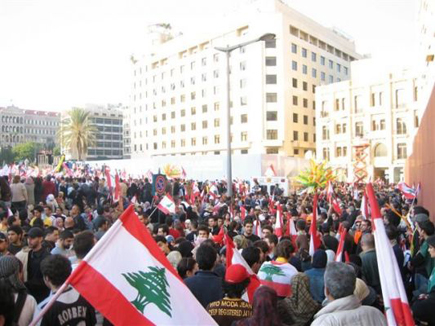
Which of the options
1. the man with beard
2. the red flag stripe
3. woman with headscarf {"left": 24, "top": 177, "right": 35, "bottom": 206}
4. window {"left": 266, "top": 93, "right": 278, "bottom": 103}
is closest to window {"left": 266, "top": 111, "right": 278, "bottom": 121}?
window {"left": 266, "top": 93, "right": 278, "bottom": 103}

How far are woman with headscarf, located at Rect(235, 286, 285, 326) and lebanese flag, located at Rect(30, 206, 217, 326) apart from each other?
0.39 meters

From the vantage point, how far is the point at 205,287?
4.44m

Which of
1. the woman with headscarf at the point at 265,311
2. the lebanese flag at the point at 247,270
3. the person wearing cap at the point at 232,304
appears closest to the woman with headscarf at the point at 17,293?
the person wearing cap at the point at 232,304

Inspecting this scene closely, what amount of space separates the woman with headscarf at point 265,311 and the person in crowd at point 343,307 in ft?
0.86

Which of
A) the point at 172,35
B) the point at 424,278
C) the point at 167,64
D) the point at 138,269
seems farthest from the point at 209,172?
the point at 172,35

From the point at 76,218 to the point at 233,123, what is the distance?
51.7 meters

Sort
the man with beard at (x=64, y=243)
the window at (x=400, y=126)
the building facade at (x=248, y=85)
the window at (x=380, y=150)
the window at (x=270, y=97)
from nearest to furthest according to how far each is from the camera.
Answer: the man with beard at (x=64, y=243), the window at (x=400, y=126), the window at (x=380, y=150), the building facade at (x=248, y=85), the window at (x=270, y=97)

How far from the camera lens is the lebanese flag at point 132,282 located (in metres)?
3.10

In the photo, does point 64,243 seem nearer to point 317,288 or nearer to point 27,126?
point 317,288

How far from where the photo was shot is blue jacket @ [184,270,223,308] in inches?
173

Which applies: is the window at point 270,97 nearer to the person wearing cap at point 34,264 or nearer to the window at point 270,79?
the window at point 270,79

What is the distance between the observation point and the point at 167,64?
7188 cm

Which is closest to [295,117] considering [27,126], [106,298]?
[106,298]

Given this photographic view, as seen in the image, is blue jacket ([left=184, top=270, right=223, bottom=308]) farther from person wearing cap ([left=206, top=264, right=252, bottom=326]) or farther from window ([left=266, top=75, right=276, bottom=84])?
window ([left=266, top=75, right=276, bottom=84])
